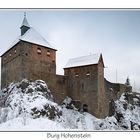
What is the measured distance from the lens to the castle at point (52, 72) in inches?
223

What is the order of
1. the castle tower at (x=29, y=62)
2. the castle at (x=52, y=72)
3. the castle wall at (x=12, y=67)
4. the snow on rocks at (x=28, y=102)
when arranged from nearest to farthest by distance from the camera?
the snow on rocks at (x=28, y=102) < the castle wall at (x=12, y=67) < the castle at (x=52, y=72) < the castle tower at (x=29, y=62)

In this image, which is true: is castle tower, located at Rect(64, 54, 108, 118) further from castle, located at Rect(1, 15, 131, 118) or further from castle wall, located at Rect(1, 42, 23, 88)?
castle wall, located at Rect(1, 42, 23, 88)

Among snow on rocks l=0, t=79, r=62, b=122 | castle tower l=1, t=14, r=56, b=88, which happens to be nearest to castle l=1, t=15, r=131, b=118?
castle tower l=1, t=14, r=56, b=88

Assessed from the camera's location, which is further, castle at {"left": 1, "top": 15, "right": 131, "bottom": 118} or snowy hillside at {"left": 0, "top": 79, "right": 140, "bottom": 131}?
castle at {"left": 1, "top": 15, "right": 131, "bottom": 118}

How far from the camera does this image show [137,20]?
3.88 m

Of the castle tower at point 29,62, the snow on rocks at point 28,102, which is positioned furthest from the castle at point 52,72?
the snow on rocks at point 28,102

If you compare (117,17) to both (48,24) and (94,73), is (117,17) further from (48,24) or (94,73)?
(94,73)

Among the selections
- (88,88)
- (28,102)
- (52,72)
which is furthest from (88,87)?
(28,102)

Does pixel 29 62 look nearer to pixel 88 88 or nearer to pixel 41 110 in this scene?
pixel 41 110

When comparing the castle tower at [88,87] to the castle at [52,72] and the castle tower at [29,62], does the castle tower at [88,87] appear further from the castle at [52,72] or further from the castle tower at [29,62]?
the castle tower at [29,62]

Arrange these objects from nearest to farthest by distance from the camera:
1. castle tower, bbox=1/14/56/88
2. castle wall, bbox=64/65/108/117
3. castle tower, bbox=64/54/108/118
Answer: castle tower, bbox=1/14/56/88 < castle tower, bbox=64/54/108/118 < castle wall, bbox=64/65/108/117

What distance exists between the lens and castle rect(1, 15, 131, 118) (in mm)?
5652
